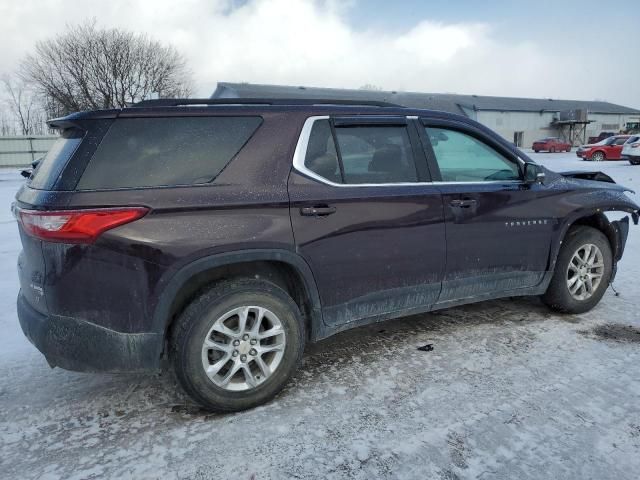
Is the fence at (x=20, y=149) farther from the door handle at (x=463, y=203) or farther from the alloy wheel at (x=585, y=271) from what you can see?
the alloy wheel at (x=585, y=271)

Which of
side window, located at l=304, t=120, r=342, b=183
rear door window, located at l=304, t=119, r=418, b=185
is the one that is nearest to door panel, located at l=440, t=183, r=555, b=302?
rear door window, located at l=304, t=119, r=418, b=185

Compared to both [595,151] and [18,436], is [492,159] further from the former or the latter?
[595,151]

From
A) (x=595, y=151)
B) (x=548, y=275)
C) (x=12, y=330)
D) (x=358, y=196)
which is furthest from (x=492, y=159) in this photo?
(x=595, y=151)

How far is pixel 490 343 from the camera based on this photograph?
348 cm

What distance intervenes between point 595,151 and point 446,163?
26925 millimetres

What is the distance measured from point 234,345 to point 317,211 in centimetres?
91

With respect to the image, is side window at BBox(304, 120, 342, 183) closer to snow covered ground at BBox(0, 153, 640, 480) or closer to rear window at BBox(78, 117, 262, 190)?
rear window at BBox(78, 117, 262, 190)

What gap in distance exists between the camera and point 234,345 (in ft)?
8.50

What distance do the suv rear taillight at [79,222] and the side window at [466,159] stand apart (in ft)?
7.07

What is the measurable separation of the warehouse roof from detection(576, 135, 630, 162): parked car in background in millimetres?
10756

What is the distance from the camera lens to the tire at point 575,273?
388cm

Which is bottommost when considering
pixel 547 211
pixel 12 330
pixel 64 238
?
pixel 12 330

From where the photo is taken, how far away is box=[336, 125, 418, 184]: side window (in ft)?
9.71

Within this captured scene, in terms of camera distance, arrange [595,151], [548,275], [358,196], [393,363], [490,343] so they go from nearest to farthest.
Result: [358,196] < [393,363] < [490,343] < [548,275] < [595,151]
